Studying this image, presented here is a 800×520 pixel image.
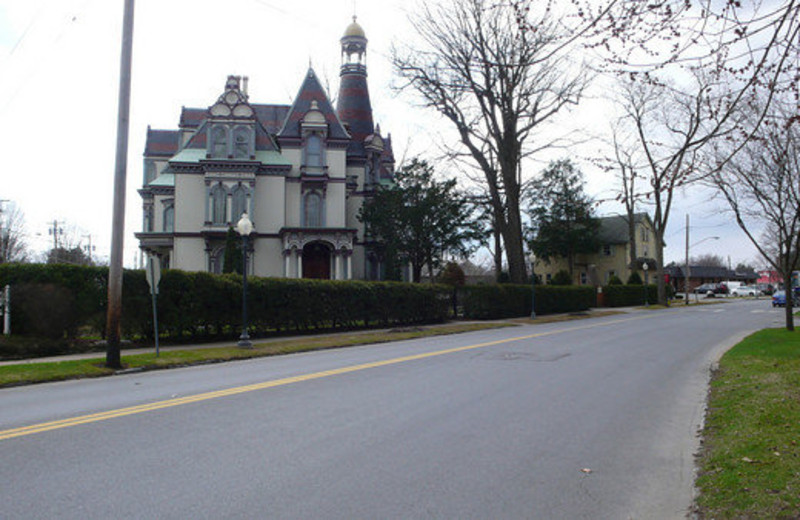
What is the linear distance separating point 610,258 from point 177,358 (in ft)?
209

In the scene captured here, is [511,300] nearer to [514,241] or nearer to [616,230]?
[514,241]

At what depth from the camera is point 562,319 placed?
32.1 meters

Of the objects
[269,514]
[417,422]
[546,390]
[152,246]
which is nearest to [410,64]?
[152,246]

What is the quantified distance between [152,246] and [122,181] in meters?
27.4

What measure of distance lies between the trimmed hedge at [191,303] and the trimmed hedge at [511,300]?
5557mm

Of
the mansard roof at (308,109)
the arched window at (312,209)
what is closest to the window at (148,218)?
the mansard roof at (308,109)

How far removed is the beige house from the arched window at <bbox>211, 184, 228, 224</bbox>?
41343 mm

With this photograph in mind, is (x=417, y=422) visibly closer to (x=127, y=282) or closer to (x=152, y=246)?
(x=127, y=282)

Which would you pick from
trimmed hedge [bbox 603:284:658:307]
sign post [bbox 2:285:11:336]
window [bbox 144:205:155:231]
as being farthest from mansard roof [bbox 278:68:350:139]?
trimmed hedge [bbox 603:284:658:307]

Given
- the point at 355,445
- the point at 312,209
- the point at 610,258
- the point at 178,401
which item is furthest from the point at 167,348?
the point at 610,258

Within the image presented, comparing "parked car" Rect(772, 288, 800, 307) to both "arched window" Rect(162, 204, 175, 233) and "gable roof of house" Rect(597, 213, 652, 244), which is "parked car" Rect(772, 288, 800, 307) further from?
"arched window" Rect(162, 204, 175, 233)

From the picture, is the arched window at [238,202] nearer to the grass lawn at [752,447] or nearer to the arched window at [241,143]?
the arched window at [241,143]

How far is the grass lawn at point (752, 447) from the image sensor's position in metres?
4.40

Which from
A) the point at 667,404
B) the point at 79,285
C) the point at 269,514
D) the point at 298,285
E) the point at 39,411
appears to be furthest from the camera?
the point at 298,285
